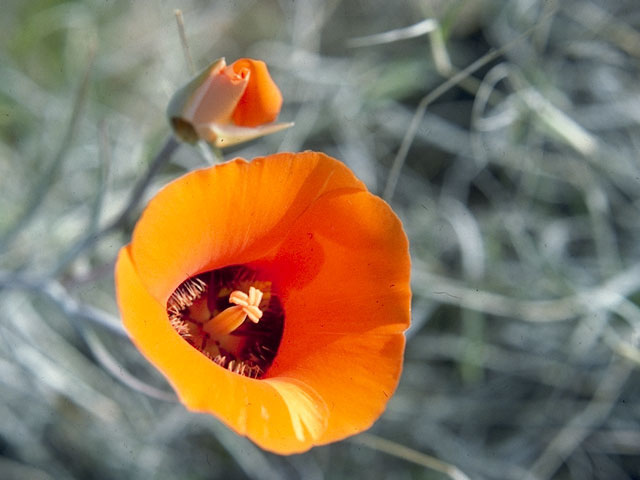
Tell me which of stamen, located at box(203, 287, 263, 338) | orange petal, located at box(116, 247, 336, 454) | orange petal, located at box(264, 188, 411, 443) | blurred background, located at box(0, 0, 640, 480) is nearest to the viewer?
orange petal, located at box(116, 247, 336, 454)

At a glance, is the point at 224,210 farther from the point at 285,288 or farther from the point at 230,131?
the point at 285,288

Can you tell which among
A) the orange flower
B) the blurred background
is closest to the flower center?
the orange flower

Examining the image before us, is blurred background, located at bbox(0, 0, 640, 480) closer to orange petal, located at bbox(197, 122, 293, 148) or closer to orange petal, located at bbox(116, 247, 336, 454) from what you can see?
orange petal, located at bbox(197, 122, 293, 148)

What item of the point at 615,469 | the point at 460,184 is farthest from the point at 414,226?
the point at 615,469

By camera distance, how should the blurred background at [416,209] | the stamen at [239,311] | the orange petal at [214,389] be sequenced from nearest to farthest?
the orange petal at [214,389], the stamen at [239,311], the blurred background at [416,209]

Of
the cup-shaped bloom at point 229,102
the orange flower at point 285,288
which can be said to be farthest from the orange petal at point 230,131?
the orange flower at point 285,288

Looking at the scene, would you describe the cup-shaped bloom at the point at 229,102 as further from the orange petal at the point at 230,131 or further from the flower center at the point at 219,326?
the flower center at the point at 219,326

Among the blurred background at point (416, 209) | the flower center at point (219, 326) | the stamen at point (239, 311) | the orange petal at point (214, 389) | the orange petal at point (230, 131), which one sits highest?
the orange petal at point (230, 131)
